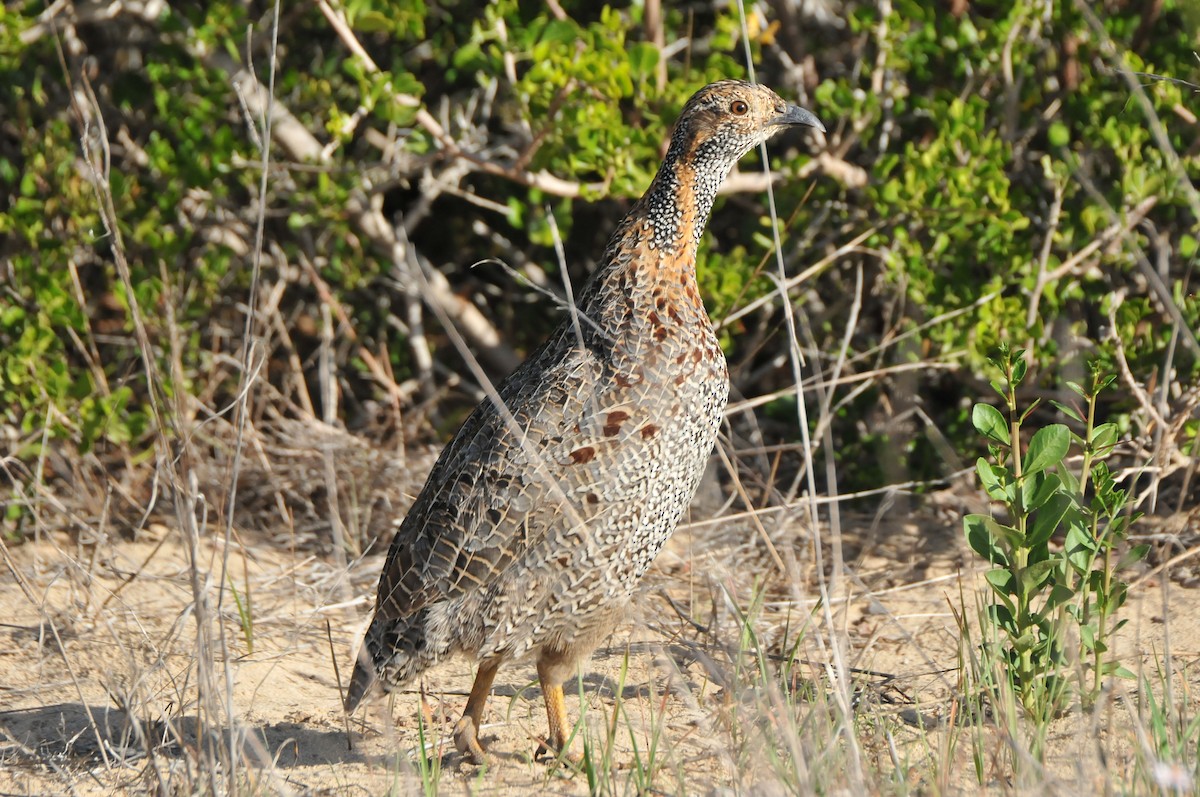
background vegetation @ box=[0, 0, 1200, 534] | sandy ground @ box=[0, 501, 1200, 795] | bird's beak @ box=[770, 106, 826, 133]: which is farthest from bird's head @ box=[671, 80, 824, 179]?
sandy ground @ box=[0, 501, 1200, 795]

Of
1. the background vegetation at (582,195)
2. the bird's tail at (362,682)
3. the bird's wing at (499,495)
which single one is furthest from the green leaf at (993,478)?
the bird's tail at (362,682)

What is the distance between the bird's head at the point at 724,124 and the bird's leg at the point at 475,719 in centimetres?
157

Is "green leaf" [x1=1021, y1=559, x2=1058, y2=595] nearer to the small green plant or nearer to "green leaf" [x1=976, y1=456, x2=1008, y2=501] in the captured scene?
the small green plant

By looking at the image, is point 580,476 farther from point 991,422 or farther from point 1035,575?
point 1035,575

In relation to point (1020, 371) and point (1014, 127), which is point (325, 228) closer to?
point (1014, 127)

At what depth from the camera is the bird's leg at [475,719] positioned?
3873 millimetres

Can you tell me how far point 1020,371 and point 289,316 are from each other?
3897 mm

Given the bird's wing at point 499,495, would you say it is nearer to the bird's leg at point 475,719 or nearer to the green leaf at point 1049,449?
the bird's leg at point 475,719

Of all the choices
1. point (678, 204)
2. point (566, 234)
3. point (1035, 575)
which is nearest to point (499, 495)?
point (678, 204)

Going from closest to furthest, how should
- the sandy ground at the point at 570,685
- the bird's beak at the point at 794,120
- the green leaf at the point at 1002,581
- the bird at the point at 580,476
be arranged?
the sandy ground at the point at 570,685
the green leaf at the point at 1002,581
the bird at the point at 580,476
the bird's beak at the point at 794,120

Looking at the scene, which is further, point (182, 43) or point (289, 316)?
point (289, 316)

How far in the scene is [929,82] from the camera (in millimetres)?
5625

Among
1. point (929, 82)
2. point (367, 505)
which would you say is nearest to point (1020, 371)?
point (929, 82)

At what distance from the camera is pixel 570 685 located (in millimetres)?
4434
